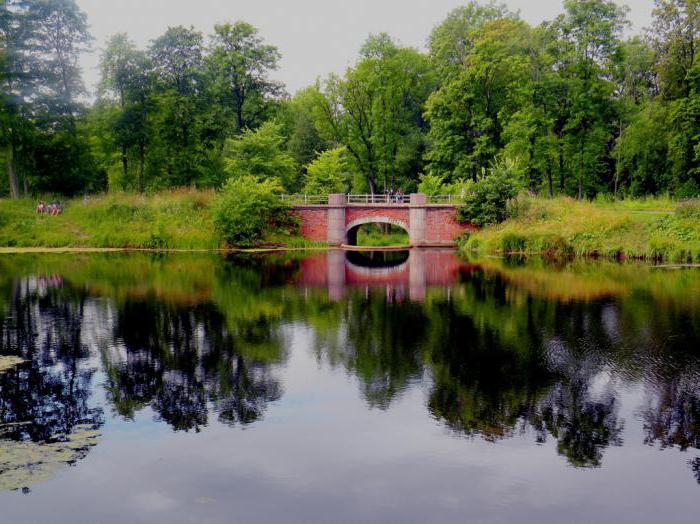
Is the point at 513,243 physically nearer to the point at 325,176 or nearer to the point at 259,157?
the point at 325,176

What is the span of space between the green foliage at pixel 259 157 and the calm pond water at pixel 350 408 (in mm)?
22124

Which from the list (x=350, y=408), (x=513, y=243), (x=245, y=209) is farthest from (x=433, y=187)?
(x=350, y=408)

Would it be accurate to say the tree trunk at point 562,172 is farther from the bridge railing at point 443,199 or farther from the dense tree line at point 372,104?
the bridge railing at point 443,199

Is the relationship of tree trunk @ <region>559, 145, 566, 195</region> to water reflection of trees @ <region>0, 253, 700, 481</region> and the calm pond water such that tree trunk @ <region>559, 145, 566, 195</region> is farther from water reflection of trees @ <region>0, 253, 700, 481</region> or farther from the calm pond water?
water reflection of trees @ <region>0, 253, 700, 481</region>

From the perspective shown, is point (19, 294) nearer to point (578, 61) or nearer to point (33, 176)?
point (33, 176)

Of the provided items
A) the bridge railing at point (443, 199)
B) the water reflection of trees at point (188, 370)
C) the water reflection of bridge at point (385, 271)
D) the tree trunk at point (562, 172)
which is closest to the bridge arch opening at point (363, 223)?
the bridge railing at point (443, 199)

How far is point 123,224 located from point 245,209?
8.33 meters

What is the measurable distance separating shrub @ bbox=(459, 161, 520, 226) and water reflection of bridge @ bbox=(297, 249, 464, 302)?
3185 mm

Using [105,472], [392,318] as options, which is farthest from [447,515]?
[392,318]

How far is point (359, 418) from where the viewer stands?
10898 mm

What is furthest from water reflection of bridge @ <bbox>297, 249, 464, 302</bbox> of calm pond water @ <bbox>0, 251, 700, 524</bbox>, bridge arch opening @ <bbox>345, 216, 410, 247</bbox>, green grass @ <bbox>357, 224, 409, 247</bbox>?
green grass @ <bbox>357, 224, 409, 247</bbox>

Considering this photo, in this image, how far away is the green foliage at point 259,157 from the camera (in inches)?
1688

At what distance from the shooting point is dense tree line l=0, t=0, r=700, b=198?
1684 inches

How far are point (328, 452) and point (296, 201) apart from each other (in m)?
34.7
